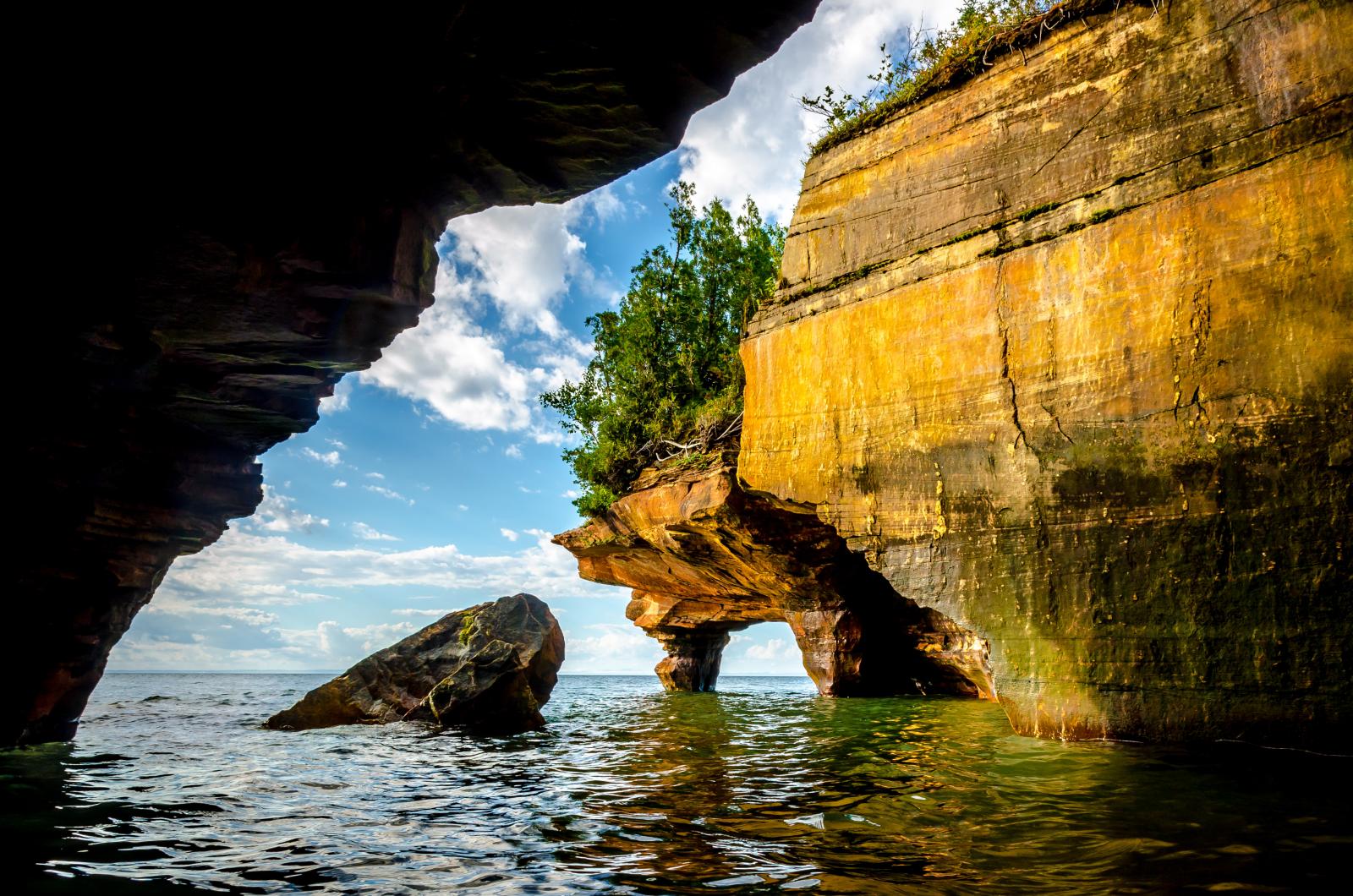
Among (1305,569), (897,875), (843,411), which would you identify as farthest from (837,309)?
(897,875)

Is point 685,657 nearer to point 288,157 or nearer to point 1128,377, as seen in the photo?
point 1128,377

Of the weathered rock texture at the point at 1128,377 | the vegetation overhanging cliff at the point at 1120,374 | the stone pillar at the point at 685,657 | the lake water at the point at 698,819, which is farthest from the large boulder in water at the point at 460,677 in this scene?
the stone pillar at the point at 685,657

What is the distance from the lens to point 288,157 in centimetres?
445

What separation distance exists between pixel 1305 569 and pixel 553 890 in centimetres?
602

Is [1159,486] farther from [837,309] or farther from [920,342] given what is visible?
[837,309]

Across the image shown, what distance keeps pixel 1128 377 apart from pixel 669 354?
11.0 m

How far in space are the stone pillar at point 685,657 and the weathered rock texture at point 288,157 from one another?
16.1 metres

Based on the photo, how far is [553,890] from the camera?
10.2 feet

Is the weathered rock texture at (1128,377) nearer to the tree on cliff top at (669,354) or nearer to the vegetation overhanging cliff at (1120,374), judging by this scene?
the vegetation overhanging cliff at (1120,374)

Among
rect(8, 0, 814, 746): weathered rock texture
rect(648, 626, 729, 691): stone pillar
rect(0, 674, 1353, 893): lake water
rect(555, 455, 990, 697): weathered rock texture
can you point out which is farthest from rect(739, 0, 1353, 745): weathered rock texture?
rect(648, 626, 729, 691): stone pillar

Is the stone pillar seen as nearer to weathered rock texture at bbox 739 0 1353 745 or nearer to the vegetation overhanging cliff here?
the vegetation overhanging cliff

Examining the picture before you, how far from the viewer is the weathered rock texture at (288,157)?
3816 mm

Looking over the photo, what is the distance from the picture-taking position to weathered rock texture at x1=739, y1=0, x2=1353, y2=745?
209 inches

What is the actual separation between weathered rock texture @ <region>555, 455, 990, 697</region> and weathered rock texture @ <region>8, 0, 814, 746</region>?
688cm
